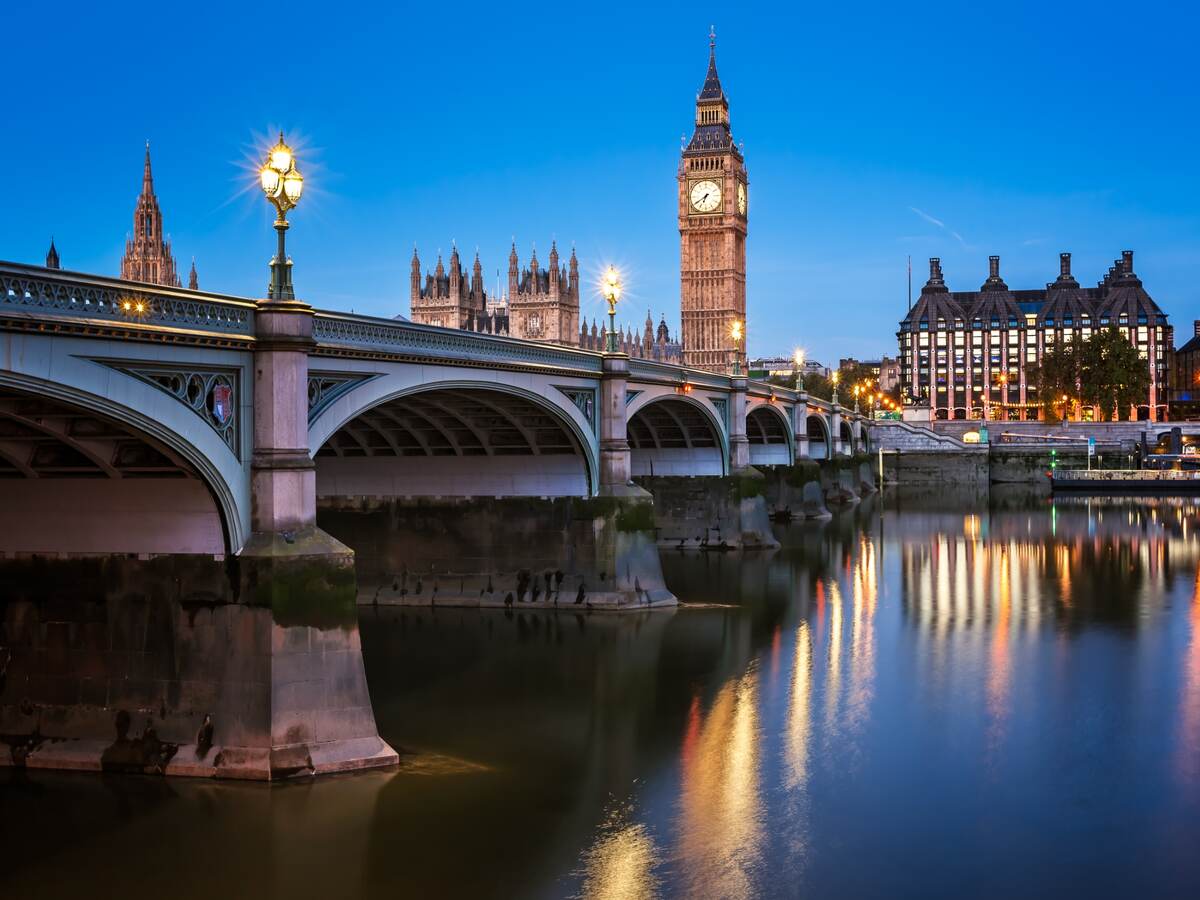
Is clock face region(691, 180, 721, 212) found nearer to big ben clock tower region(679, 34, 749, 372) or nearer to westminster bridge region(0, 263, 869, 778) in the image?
big ben clock tower region(679, 34, 749, 372)

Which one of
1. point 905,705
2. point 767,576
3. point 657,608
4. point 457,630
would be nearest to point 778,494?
point 767,576

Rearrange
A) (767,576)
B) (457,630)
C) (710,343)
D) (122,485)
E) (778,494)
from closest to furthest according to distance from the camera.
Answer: (122,485) < (457,630) < (767,576) < (778,494) < (710,343)

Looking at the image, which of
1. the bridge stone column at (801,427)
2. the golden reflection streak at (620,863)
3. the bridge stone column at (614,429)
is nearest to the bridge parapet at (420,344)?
the bridge stone column at (614,429)

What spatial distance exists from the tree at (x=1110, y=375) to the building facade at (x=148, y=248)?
9706 centimetres

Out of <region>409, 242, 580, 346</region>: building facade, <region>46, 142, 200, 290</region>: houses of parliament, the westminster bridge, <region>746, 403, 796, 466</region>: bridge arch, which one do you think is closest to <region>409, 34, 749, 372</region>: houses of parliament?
<region>409, 242, 580, 346</region>: building facade

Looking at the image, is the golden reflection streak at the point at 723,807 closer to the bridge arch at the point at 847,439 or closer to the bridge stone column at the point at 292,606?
the bridge stone column at the point at 292,606

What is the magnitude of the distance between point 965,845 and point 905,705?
9.03 meters

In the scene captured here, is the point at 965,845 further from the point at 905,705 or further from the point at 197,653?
the point at 197,653

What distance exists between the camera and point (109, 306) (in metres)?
18.0

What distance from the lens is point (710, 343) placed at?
163 metres

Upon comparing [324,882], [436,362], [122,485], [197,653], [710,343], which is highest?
[710,343]

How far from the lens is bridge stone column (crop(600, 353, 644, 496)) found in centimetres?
3806

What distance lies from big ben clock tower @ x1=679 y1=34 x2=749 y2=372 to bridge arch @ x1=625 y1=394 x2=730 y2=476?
103545 mm

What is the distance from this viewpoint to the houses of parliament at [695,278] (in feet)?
494
